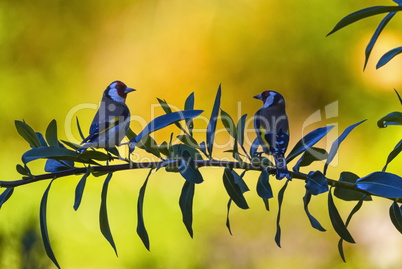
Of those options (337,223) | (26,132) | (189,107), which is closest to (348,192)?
(337,223)

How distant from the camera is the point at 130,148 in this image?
0.33m

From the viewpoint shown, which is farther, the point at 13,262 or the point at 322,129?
the point at 13,262

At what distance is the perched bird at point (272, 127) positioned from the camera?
0.46 meters

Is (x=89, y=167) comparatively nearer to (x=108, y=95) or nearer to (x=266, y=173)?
(x=266, y=173)

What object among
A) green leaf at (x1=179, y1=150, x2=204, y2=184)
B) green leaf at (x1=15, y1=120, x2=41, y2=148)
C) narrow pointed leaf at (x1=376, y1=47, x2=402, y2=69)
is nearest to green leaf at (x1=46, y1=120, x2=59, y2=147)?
green leaf at (x1=15, y1=120, x2=41, y2=148)

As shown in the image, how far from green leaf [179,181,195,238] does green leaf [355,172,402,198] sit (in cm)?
11

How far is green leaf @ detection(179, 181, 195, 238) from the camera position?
0.35 m

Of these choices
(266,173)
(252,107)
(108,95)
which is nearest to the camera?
(266,173)

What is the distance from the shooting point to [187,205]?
36 centimetres

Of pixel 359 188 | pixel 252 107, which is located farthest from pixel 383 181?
pixel 252 107

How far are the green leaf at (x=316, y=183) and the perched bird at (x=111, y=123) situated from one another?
159 millimetres

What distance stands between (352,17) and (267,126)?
0.82 ft

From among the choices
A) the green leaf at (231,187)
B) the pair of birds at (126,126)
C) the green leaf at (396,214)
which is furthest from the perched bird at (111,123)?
the green leaf at (396,214)

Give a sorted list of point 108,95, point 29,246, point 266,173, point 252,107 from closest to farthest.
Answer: point 266,173, point 29,246, point 108,95, point 252,107
